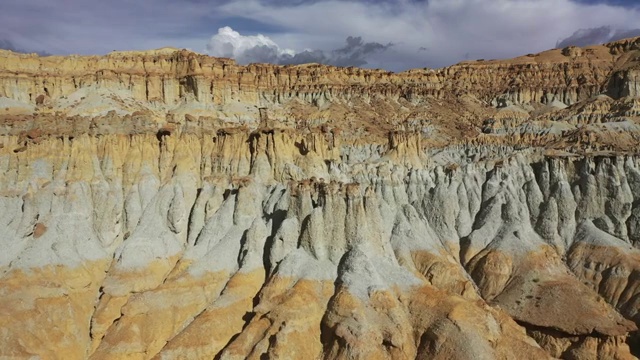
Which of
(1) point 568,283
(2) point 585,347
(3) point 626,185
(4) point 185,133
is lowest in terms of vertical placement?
(2) point 585,347

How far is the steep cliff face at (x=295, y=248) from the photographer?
100 ft

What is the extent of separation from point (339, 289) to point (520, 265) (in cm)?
1729

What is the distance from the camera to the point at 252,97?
379ft

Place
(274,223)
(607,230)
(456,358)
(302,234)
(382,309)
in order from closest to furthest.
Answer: (456,358), (382,309), (302,234), (274,223), (607,230)

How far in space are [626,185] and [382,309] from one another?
29.6 metres

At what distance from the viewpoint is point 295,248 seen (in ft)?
119

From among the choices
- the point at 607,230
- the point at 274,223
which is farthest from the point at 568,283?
the point at 274,223

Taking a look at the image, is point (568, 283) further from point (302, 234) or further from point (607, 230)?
point (302, 234)

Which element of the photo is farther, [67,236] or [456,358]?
[67,236]

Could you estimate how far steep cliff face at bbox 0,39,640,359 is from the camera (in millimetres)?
30609

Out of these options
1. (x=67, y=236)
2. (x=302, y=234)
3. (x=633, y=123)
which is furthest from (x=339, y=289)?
(x=633, y=123)

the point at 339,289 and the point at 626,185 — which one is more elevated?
the point at 626,185

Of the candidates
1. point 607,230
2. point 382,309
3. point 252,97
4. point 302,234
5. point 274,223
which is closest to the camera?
point 382,309

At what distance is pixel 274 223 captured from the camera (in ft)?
129
